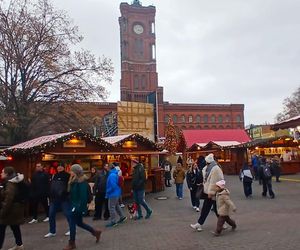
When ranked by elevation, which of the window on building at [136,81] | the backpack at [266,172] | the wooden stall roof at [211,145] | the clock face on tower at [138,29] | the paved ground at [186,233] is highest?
the clock face on tower at [138,29]

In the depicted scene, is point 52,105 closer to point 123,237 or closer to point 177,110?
point 123,237

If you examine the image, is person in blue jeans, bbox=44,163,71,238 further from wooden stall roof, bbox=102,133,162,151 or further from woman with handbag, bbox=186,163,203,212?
wooden stall roof, bbox=102,133,162,151

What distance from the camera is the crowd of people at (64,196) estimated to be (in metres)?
7.71

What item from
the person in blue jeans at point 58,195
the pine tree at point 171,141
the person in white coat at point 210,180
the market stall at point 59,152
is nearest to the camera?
the person in white coat at point 210,180

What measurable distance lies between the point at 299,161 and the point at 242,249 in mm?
24035

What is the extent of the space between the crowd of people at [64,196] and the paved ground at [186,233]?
451mm

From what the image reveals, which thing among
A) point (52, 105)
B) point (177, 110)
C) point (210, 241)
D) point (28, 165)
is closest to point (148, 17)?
point (177, 110)

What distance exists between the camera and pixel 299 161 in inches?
1154

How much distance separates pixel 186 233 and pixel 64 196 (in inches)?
120

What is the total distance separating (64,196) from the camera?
9195 mm

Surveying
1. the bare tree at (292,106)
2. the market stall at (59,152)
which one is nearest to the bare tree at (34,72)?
the market stall at (59,152)

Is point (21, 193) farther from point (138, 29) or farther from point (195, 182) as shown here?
point (138, 29)

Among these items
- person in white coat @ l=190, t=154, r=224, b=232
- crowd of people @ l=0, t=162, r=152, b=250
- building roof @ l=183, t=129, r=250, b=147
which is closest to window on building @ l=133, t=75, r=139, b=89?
building roof @ l=183, t=129, r=250, b=147

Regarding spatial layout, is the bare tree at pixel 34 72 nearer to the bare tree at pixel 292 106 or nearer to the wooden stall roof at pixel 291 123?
the wooden stall roof at pixel 291 123
